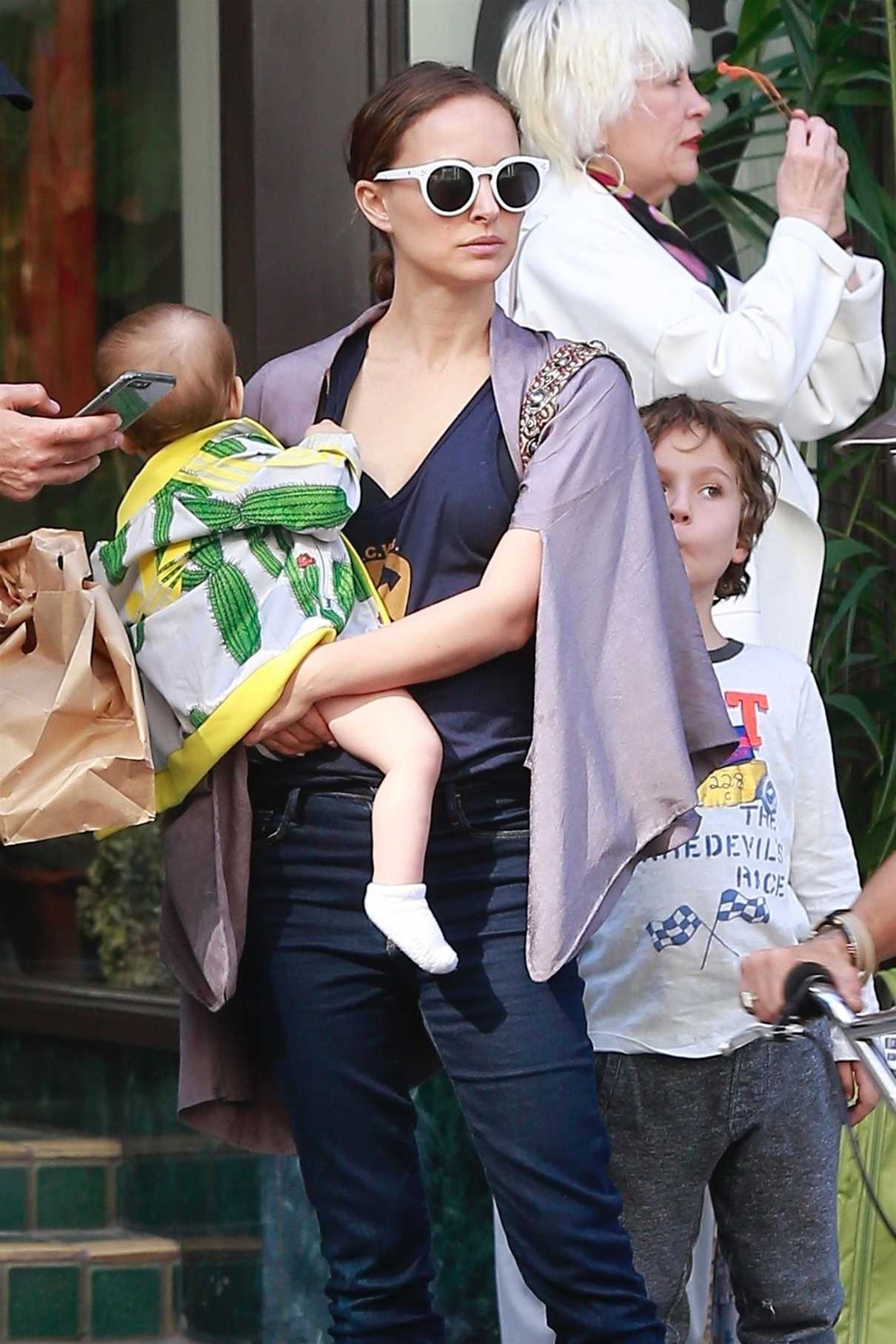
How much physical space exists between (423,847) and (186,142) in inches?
75.8

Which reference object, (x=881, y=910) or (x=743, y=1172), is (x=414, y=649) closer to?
(x=881, y=910)

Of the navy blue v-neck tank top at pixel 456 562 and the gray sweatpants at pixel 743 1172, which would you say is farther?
the gray sweatpants at pixel 743 1172

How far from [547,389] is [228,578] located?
1.44 ft

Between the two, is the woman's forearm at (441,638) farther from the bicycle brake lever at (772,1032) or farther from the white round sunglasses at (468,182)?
the bicycle brake lever at (772,1032)

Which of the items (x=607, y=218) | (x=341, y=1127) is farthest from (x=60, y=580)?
(x=607, y=218)

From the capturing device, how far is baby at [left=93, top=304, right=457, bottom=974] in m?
2.48

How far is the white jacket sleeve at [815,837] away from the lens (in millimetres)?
3078

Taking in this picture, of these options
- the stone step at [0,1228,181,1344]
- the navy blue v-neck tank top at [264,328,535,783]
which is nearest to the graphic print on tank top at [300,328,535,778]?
the navy blue v-neck tank top at [264,328,535,783]

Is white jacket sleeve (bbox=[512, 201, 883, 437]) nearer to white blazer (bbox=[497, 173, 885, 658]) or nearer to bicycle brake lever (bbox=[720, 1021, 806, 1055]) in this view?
white blazer (bbox=[497, 173, 885, 658])

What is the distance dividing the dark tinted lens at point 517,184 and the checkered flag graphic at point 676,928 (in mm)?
958

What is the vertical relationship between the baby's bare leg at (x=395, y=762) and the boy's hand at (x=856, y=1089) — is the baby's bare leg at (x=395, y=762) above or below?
above

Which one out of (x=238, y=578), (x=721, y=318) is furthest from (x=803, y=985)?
(x=721, y=318)

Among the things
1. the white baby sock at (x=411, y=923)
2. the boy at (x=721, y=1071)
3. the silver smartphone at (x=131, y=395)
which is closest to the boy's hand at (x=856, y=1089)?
the boy at (x=721, y=1071)

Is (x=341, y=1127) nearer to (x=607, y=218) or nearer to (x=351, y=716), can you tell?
(x=351, y=716)
